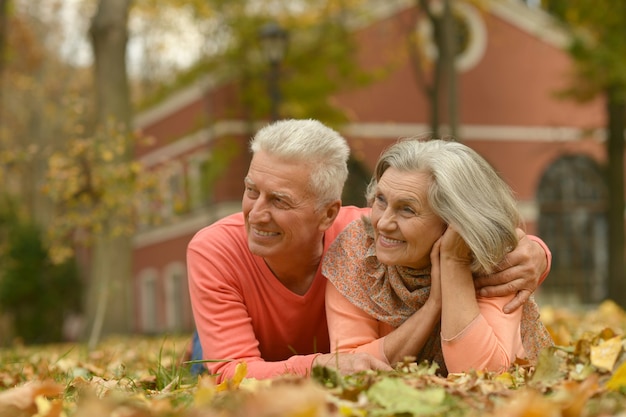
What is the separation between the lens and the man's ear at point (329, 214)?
4.20 metres

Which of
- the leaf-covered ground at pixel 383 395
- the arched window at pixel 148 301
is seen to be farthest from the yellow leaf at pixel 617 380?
the arched window at pixel 148 301

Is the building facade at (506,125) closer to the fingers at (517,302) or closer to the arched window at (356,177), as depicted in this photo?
the arched window at (356,177)

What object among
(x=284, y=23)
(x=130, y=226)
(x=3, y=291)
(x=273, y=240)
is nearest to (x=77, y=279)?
(x=3, y=291)

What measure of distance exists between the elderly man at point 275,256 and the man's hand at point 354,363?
17 centimetres

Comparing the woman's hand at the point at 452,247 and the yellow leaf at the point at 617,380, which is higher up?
the woman's hand at the point at 452,247

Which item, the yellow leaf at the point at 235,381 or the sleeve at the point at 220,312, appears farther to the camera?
the sleeve at the point at 220,312

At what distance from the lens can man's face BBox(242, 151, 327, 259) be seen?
3988 millimetres

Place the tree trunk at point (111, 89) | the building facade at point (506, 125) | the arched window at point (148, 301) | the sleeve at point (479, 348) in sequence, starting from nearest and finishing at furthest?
1. the sleeve at point (479, 348)
2. the tree trunk at point (111, 89)
3. the building facade at point (506, 125)
4. the arched window at point (148, 301)

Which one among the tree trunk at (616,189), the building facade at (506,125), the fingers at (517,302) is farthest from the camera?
the building facade at (506,125)

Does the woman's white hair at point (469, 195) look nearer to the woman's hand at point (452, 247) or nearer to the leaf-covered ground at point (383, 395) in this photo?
the woman's hand at point (452, 247)

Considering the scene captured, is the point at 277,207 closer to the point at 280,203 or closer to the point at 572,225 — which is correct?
the point at 280,203

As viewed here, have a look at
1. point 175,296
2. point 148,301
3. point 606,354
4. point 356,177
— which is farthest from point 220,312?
point 148,301

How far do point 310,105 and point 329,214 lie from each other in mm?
16636

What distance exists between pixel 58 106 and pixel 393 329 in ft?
82.6
